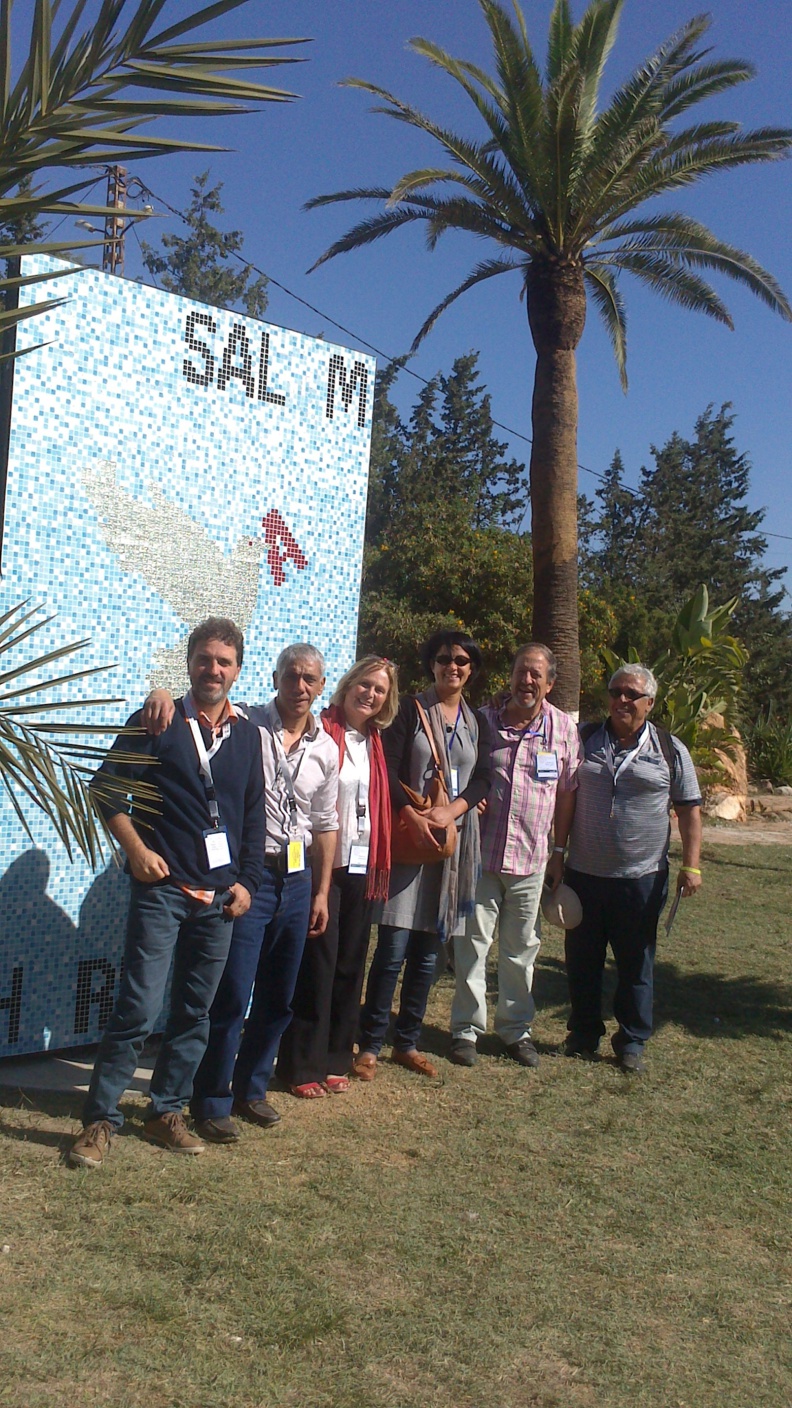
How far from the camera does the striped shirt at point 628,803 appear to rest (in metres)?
5.61

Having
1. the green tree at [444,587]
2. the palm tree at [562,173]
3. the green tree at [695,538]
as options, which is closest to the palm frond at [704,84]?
the palm tree at [562,173]

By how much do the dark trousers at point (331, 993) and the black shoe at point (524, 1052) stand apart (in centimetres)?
95

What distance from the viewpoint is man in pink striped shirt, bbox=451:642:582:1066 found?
18.3 feet

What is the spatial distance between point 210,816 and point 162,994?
0.67 meters

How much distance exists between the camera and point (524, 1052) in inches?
224

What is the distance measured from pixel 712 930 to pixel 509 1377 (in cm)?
686

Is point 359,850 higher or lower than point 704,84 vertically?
lower

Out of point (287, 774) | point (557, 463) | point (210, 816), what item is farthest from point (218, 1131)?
point (557, 463)

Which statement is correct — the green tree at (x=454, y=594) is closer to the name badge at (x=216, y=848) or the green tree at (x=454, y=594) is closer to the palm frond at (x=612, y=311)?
the palm frond at (x=612, y=311)

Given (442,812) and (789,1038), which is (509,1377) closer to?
(442,812)

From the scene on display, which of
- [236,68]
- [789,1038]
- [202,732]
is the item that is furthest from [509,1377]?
[789,1038]

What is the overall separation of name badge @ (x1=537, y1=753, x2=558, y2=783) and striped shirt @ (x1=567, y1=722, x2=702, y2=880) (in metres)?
0.16

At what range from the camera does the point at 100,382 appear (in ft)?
16.5

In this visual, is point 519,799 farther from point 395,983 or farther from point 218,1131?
point 218,1131
